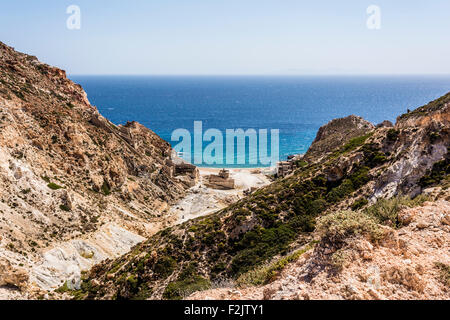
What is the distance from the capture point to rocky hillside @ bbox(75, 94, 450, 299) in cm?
1944

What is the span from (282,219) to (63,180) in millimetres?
25648

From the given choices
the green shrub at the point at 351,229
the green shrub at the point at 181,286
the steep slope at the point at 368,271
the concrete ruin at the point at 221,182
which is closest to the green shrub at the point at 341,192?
the green shrub at the point at 181,286

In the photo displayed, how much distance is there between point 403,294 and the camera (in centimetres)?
906

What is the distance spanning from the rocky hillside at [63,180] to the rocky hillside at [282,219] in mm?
4806

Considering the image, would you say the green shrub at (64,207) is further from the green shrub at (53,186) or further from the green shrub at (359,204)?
the green shrub at (359,204)

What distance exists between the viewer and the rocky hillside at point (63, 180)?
2784 centimetres

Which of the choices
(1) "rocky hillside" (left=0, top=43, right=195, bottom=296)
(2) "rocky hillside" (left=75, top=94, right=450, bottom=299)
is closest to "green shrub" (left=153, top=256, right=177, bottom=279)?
(2) "rocky hillside" (left=75, top=94, right=450, bottom=299)

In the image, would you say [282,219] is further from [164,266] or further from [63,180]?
[63,180]

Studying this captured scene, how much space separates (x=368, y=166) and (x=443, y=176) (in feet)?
Result: 21.9

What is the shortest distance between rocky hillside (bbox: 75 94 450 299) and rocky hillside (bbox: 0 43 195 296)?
4806mm

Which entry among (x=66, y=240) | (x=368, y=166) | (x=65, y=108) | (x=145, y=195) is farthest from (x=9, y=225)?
(x=368, y=166)

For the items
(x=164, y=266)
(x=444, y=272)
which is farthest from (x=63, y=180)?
(x=444, y=272)

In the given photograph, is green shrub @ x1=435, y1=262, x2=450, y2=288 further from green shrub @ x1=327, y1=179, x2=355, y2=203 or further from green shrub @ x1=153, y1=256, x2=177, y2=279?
green shrub @ x1=153, y1=256, x2=177, y2=279
